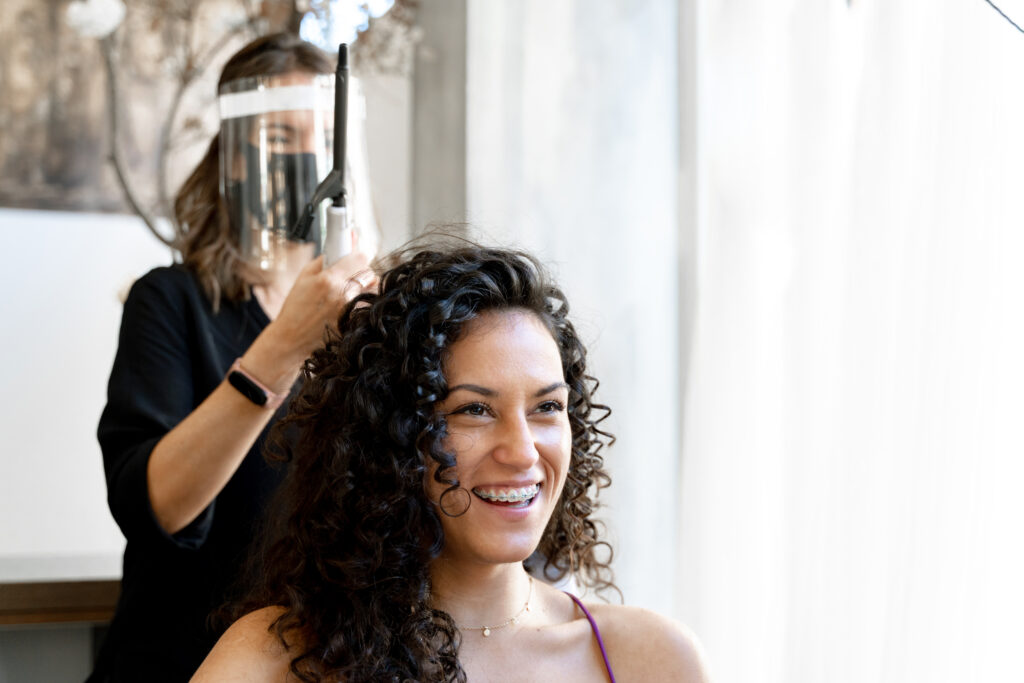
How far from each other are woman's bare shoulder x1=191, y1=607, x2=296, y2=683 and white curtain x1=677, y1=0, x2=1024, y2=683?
81 centimetres

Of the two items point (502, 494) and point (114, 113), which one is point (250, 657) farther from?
point (114, 113)

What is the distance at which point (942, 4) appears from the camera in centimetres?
148

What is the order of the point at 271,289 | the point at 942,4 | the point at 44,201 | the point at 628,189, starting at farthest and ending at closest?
the point at 44,201 → the point at 628,189 → the point at 271,289 → the point at 942,4

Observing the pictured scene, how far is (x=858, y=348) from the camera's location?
1619mm

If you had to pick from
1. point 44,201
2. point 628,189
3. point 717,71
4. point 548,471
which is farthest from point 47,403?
point 548,471

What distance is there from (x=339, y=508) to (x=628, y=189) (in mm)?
1334

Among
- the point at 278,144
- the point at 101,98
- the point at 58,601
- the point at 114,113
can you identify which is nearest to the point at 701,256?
the point at 278,144

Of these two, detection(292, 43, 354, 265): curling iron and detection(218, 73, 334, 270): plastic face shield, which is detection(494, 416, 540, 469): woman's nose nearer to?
detection(292, 43, 354, 265): curling iron

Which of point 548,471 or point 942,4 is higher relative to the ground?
point 942,4

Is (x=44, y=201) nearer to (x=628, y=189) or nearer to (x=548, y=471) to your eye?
(x=628, y=189)

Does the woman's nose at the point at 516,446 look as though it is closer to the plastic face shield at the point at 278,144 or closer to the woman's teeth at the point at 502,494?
the woman's teeth at the point at 502,494

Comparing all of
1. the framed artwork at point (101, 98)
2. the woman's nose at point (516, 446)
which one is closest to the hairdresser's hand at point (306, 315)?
the woman's nose at point (516, 446)

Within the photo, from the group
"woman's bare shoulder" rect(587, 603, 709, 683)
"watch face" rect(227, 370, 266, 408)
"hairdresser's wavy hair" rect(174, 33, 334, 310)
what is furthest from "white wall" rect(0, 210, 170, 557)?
"woman's bare shoulder" rect(587, 603, 709, 683)

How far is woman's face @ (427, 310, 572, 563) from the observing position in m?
1.20
